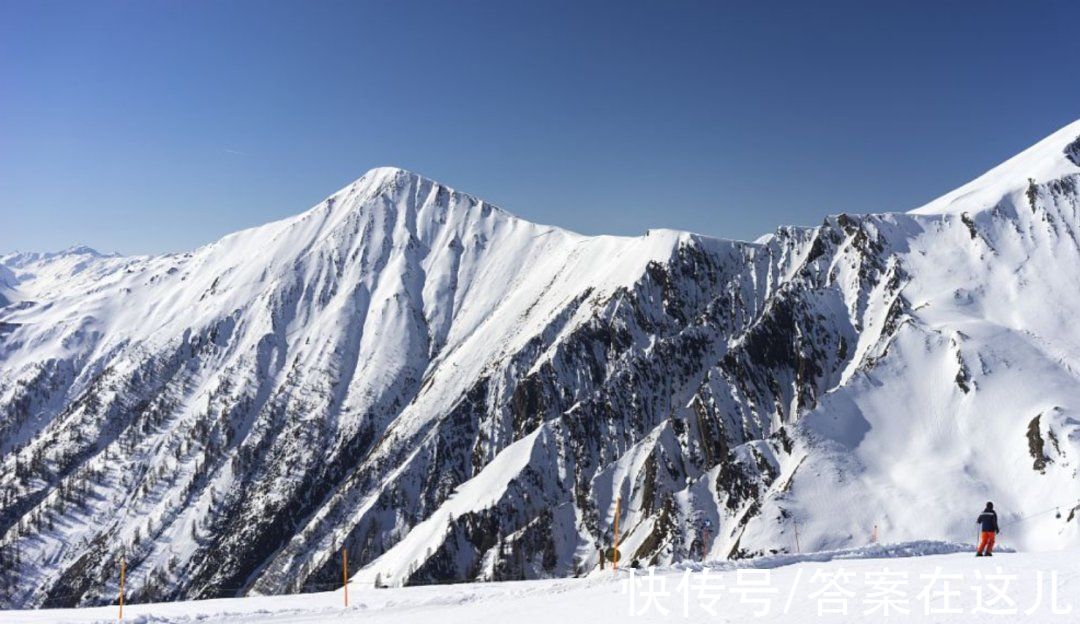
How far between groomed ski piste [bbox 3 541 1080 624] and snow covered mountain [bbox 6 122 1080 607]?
54.6m

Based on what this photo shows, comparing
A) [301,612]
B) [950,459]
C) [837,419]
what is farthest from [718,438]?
[301,612]

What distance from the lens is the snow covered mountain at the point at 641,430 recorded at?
259 ft

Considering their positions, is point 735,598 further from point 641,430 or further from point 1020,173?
point 1020,173

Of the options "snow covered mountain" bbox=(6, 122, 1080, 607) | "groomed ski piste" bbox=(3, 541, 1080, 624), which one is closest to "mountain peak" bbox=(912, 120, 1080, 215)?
"snow covered mountain" bbox=(6, 122, 1080, 607)

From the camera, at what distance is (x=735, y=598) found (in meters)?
18.3

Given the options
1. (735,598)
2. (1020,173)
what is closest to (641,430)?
(1020,173)

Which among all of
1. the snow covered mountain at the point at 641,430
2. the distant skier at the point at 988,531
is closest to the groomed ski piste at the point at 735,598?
the distant skier at the point at 988,531

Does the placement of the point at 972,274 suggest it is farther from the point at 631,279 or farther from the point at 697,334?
the point at 631,279

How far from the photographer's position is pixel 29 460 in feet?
621

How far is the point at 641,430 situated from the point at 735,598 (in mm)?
112940

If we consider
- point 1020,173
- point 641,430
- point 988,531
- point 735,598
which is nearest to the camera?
point 735,598

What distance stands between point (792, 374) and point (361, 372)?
425ft

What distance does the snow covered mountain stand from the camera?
78.8m

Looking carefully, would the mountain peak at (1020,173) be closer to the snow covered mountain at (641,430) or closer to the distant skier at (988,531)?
the snow covered mountain at (641,430)
